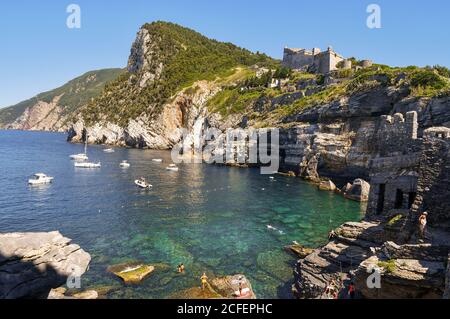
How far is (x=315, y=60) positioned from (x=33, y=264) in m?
119

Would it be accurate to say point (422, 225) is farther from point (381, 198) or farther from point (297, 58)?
point (297, 58)

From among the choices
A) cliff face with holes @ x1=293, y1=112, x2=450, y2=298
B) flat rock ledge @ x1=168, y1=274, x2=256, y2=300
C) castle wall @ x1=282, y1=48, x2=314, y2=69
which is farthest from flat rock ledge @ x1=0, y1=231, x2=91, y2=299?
castle wall @ x1=282, y1=48, x2=314, y2=69

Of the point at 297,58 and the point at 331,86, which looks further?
the point at 297,58

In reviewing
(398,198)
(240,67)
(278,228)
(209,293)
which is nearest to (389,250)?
(398,198)

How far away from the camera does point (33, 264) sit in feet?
57.3

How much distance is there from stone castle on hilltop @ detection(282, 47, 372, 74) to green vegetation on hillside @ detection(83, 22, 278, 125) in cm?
3747

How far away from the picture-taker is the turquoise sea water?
2767 centimetres

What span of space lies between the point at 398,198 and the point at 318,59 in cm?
10238

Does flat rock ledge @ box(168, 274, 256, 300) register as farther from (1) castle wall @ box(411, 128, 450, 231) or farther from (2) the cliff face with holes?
(1) castle wall @ box(411, 128, 450, 231)

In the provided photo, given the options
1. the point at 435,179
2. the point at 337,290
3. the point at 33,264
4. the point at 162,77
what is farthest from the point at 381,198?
the point at 162,77

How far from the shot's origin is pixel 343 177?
6788cm

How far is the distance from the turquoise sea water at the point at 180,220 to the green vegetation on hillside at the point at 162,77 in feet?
294

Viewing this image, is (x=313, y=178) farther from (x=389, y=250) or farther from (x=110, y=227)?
(x=389, y=250)

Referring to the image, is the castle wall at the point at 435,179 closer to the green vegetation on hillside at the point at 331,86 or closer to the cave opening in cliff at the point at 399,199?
the cave opening in cliff at the point at 399,199
